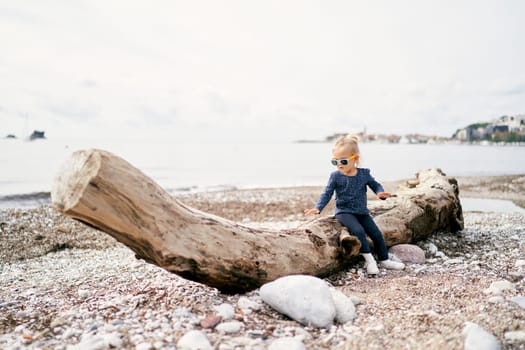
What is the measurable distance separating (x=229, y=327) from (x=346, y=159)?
3.03 metres

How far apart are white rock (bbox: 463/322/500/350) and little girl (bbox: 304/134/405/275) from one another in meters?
2.31

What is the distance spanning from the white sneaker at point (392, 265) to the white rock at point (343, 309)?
2.07 metres

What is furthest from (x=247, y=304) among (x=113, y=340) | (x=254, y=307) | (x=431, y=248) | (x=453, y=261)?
(x=431, y=248)

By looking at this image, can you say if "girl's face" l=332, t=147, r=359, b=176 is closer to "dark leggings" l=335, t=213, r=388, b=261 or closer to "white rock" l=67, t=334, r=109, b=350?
"dark leggings" l=335, t=213, r=388, b=261

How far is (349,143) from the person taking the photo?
5547 mm

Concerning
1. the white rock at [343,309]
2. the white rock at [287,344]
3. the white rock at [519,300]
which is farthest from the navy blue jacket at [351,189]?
the white rock at [287,344]

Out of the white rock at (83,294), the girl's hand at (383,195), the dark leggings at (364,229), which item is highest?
the girl's hand at (383,195)

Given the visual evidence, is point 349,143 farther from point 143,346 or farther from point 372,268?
point 143,346

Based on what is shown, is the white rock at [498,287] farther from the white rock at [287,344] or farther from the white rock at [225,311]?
the white rock at [225,311]

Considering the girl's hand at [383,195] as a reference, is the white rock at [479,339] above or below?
below

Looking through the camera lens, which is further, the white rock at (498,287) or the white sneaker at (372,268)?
the white sneaker at (372,268)

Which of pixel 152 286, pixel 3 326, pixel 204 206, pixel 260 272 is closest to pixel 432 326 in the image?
pixel 260 272

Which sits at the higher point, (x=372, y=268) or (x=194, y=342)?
(x=194, y=342)

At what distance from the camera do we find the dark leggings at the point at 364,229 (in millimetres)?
5559
